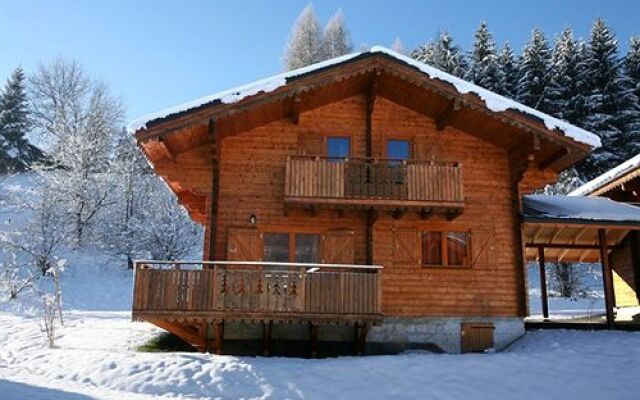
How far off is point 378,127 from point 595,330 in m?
8.44

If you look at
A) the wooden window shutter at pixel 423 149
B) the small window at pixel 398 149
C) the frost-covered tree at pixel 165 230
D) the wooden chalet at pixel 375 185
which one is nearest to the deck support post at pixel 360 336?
the wooden chalet at pixel 375 185

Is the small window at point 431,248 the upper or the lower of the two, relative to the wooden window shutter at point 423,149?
lower

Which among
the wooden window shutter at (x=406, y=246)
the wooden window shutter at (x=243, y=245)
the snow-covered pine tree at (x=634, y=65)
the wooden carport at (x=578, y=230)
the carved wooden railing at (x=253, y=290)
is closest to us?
the carved wooden railing at (x=253, y=290)

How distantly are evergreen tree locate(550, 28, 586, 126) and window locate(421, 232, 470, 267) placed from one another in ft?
92.0

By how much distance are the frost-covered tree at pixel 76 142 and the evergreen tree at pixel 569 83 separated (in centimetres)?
3015

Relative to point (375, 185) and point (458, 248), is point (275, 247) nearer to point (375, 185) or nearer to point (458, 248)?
point (375, 185)

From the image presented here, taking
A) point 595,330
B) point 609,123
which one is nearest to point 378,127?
point 595,330

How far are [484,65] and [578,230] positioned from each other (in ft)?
89.8

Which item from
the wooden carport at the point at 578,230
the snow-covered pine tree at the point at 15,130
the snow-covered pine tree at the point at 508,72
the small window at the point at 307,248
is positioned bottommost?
the small window at the point at 307,248

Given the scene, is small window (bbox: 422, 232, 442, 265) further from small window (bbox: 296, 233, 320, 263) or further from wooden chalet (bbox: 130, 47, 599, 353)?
small window (bbox: 296, 233, 320, 263)

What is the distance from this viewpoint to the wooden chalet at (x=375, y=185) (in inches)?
642

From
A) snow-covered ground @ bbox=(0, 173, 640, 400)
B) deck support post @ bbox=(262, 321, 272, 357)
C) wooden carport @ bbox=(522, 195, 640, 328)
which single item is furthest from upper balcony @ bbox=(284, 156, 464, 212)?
snow-covered ground @ bbox=(0, 173, 640, 400)

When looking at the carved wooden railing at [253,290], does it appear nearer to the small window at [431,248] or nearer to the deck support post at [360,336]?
the deck support post at [360,336]

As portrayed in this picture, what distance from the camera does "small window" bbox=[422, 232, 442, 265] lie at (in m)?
17.5
